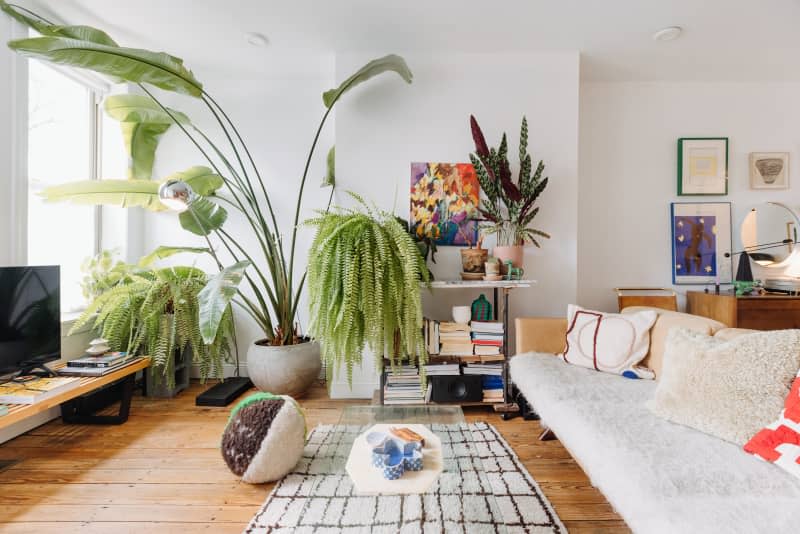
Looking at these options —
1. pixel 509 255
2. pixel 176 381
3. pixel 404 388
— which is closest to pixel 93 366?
pixel 176 381

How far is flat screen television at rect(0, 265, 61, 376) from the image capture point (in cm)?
175

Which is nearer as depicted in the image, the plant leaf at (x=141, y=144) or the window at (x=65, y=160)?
the window at (x=65, y=160)

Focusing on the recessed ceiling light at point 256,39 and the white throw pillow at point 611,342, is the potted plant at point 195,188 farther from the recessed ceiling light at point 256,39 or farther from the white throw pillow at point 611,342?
the white throw pillow at point 611,342

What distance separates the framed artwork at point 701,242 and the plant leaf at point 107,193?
3.71 metres

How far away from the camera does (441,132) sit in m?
2.59

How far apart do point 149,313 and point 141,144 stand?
1.24 metres

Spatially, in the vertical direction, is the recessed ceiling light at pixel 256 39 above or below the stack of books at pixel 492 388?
above

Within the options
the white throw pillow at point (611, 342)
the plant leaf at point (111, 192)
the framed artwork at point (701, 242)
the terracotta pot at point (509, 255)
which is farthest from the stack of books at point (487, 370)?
the plant leaf at point (111, 192)

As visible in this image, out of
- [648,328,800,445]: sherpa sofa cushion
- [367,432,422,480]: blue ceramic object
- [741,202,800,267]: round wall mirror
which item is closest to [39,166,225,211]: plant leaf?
[367,432,422,480]: blue ceramic object

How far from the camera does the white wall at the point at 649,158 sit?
9.58 feet

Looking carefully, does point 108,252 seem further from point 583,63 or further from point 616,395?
point 583,63

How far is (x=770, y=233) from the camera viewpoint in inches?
114

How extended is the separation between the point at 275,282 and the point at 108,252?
1173mm

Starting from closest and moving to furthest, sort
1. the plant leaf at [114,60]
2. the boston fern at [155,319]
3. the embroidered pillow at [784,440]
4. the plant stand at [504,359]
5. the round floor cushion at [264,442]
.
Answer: the embroidered pillow at [784,440] → the round floor cushion at [264,442] → the plant leaf at [114,60] → the plant stand at [504,359] → the boston fern at [155,319]
